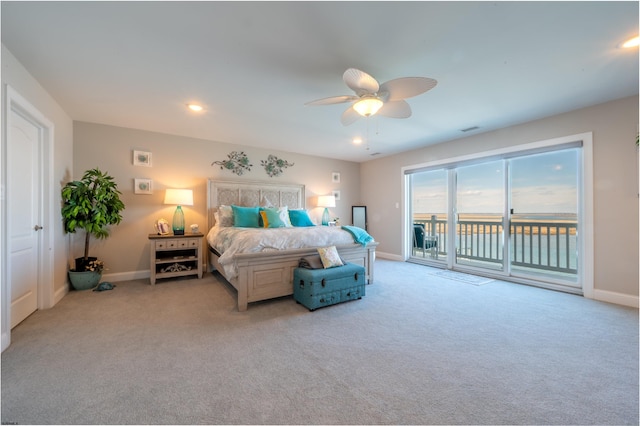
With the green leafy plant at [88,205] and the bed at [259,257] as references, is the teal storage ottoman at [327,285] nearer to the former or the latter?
the bed at [259,257]

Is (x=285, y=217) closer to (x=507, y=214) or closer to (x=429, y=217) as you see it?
(x=429, y=217)

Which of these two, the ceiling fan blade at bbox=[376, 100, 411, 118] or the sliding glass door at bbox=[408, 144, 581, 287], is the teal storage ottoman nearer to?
the ceiling fan blade at bbox=[376, 100, 411, 118]

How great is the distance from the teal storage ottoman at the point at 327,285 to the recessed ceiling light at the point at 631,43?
305 centimetres

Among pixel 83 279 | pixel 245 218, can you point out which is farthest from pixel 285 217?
pixel 83 279

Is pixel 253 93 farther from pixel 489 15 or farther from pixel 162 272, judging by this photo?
pixel 162 272

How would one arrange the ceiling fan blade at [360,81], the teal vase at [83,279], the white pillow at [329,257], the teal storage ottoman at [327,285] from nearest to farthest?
the ceiling fan blade at [360,81], the teal storage ottoman at [327,285], the white pillow at [329,257], the teal vase at [83,279]

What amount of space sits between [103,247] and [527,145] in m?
6.65

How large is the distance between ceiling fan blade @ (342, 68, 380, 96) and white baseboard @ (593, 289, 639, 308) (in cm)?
381

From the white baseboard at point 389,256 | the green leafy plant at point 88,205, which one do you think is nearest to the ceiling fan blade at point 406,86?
the green leafy plant at point 88,205

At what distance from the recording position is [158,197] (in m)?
4.35

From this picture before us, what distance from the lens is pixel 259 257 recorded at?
9.46 ft

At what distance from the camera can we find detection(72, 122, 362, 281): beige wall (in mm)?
3924

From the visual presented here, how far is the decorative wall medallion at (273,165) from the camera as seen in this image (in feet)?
17.6

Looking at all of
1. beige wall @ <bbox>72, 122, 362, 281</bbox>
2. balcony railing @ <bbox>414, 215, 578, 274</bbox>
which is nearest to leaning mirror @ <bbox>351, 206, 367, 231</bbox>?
balcony railing @ <bbox>414, 215, 578, 274</bbox>
